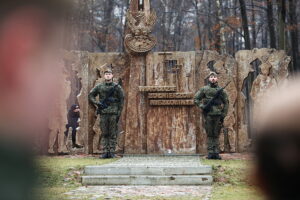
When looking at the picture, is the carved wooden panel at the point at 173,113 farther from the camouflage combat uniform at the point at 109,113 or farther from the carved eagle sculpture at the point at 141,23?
the camouflage combat uniform at the point at 109,113

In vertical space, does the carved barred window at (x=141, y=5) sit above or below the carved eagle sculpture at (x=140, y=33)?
above

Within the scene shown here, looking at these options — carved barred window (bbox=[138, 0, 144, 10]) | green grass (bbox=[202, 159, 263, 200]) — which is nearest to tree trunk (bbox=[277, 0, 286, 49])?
carved barred window (bbox=[138, 0, 144, 10])

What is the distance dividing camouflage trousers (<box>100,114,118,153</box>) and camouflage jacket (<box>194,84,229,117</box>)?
1974 millimetres

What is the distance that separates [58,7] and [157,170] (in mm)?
8880

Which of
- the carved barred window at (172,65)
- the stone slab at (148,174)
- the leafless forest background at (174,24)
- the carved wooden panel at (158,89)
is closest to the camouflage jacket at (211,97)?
the carved wooden panel at (158,89)

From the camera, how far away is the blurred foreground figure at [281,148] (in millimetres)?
735

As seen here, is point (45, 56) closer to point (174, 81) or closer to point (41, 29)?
point (41, 29)

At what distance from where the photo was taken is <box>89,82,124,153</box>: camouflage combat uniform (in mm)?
12039

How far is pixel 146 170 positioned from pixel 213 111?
2.86 meters

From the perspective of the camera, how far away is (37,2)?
30.5 inches

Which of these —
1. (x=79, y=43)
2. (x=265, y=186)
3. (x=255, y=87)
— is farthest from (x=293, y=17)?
(x=265, y=186)

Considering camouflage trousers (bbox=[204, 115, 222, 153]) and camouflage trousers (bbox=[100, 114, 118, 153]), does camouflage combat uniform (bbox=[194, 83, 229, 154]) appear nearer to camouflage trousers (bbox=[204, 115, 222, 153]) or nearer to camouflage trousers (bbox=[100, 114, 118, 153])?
camouflage trousers (bbox=[204, 115, 222, 153])

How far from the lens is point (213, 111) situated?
Answer: 11812 millimetres

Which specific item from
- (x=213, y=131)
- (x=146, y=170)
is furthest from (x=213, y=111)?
(x=146, y=170)
